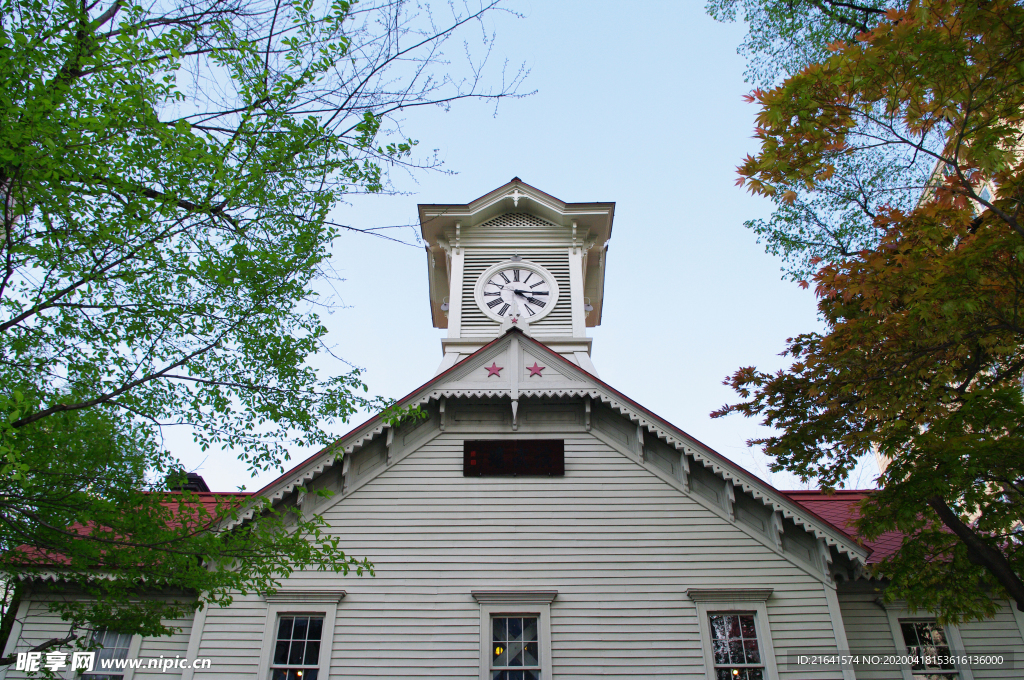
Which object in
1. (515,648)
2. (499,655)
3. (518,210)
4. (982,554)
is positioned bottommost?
(499,655)

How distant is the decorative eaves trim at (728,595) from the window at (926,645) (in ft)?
8.55

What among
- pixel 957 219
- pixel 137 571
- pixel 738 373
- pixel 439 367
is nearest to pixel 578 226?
pixel 439 367

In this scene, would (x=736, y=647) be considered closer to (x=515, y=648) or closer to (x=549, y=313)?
(x=515, y=648)

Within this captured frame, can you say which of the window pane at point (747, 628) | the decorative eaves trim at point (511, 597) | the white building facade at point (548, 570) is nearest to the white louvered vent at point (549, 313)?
the white building facade at point (548, 570)

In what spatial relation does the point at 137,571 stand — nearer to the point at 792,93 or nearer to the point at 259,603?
the point at 259,603

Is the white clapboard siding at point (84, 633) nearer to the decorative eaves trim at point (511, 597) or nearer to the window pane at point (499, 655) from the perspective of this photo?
the decorative eaves trim at point (511, 597)

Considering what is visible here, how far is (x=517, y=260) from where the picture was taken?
717 inches

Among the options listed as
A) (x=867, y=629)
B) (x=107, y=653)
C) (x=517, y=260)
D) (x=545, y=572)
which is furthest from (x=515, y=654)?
(x=517, y=260)

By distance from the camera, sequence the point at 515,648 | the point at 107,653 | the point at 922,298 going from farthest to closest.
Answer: the point at 107,653
the point at 515,648
the point at 922,298

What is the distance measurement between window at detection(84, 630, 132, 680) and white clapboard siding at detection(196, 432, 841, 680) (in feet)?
5.61

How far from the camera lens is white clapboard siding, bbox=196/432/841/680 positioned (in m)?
10.8

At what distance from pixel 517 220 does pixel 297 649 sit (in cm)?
1202

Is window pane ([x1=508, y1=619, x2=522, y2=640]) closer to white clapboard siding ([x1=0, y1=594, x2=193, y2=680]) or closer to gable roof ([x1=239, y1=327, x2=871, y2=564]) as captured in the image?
gable roof ([x1=239, y1=327, x2=871, y2=564])

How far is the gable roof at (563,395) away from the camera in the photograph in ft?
36.9
